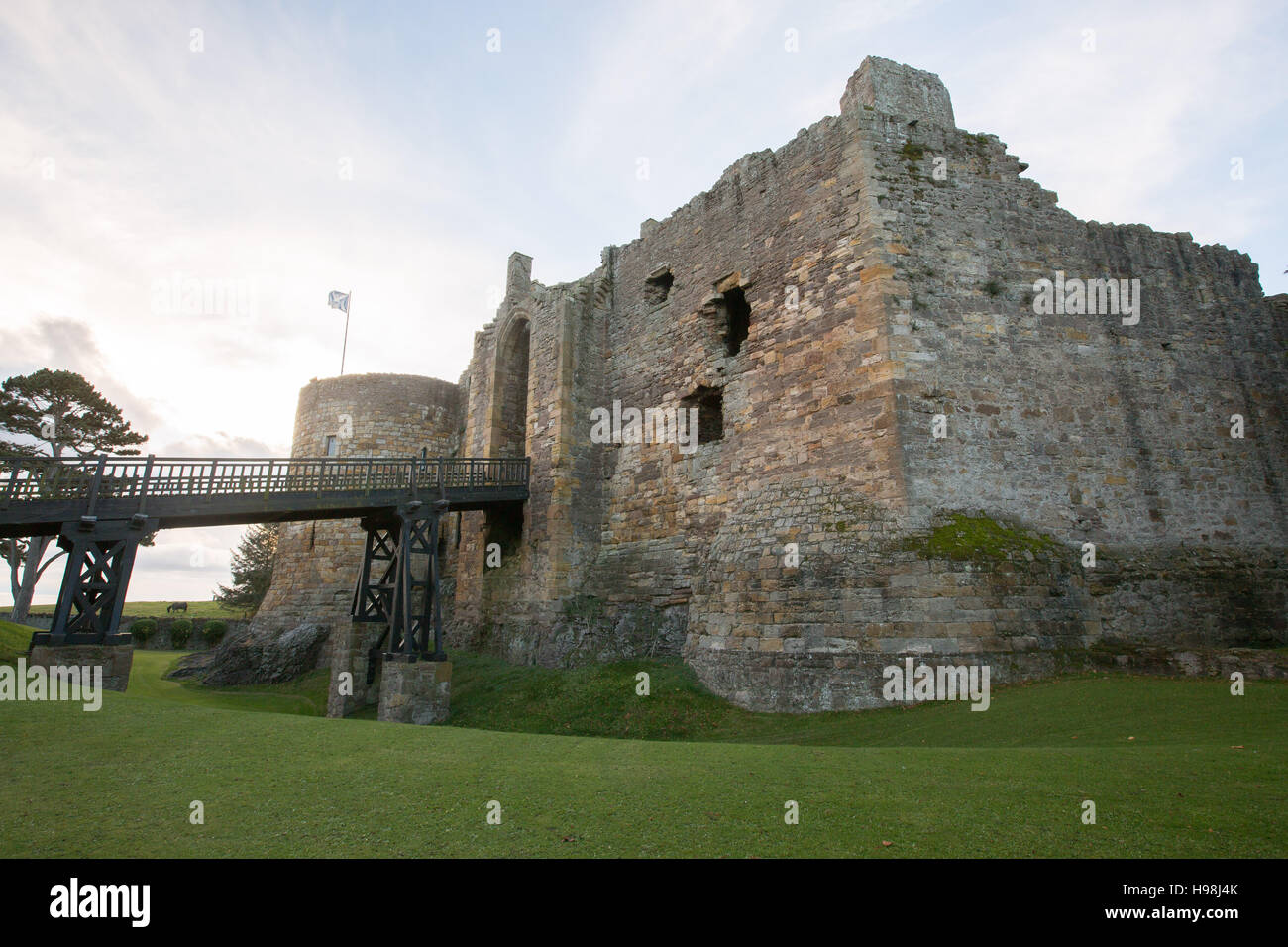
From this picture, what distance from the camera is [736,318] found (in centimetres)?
1612

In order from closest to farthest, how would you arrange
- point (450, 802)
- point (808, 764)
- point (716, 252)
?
point (450, 802), point (808, 764), point (716, 252)

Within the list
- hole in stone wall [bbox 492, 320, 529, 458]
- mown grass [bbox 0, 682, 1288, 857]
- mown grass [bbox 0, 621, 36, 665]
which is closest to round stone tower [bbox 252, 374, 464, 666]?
hole in stone wall [bbox 492, 320, 529, 458]

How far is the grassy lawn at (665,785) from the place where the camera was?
3.90 m

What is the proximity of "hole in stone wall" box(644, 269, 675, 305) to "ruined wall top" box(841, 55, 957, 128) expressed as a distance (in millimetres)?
5755

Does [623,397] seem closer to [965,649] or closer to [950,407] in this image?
[950,407]

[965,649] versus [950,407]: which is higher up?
[950,407]

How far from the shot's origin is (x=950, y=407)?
11.8 meters

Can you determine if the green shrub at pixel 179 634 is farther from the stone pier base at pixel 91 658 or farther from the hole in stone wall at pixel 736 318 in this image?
the hole in stone wall at pixel 736 318

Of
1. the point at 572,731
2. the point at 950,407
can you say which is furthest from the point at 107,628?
the point at 950,407

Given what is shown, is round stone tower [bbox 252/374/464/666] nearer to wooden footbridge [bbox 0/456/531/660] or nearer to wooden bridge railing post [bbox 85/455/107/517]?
wooden footbridge [bbox 0/456/531/660]

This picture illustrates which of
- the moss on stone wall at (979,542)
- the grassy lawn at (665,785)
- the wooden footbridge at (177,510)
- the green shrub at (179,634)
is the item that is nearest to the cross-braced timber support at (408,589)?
the wooden footbridge at (177,510)

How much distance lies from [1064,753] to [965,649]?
12.5ft

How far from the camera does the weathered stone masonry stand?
1090 cm

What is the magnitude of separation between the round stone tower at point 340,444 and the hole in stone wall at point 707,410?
1250cm
